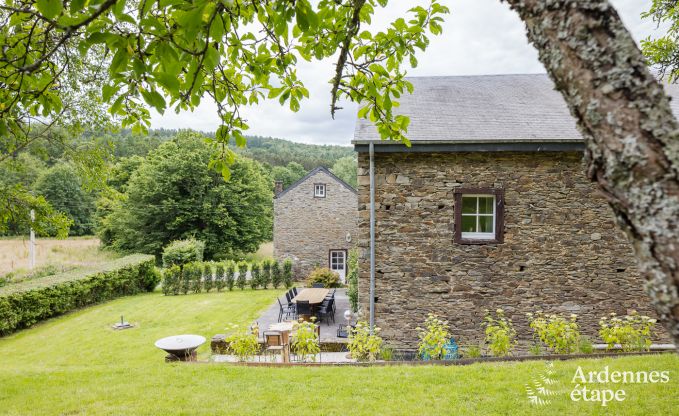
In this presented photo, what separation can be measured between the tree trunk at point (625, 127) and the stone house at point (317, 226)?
2064 centimetres

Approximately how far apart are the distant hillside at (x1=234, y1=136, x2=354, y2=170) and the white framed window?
6063 cm

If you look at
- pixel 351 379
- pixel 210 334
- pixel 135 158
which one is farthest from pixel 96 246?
pixel 351 379

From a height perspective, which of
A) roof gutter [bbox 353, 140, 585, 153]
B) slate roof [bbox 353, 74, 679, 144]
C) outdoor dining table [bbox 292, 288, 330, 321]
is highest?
slate roof [bbox 353, 74, 679, 144]

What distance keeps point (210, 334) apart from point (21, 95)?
9638mm

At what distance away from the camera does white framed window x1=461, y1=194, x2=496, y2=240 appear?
24.1 feet

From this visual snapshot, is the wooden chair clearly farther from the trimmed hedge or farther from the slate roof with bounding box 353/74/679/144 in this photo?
the trimmed hedge

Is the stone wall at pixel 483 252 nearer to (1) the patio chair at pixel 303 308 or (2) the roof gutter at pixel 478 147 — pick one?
(2) the roof gutter at pixel 478 147

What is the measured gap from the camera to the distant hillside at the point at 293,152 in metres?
70.1

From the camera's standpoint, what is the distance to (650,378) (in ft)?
15.5

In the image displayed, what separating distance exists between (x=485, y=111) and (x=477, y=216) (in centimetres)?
246

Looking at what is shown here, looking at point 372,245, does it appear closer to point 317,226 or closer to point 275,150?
point 317,226

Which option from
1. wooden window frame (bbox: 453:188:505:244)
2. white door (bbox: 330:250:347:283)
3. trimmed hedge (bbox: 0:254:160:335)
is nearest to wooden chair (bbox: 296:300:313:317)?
wooden window frame (bbox: 453:188:505:244)

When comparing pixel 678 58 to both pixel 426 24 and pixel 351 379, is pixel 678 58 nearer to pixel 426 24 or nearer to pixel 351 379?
pixel 426 24

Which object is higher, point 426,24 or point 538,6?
point 426,24
